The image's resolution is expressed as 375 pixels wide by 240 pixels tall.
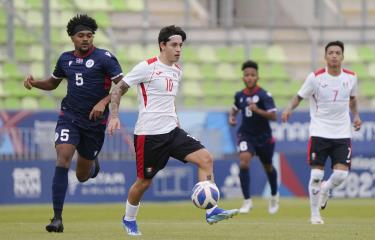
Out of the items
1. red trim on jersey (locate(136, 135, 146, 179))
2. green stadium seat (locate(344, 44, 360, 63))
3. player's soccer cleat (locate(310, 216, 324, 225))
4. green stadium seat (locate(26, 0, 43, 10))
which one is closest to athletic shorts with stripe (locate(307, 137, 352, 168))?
player's soccer cleat (locate(310, 216, 324, 225))

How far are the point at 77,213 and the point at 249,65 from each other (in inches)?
159

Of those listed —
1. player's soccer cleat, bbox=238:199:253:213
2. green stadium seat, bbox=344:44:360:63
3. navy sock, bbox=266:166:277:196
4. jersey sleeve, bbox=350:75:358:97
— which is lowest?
player's soccer cleat, bbox=238:199:253:213

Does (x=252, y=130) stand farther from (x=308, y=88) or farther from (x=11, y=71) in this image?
(x=11, y=71)

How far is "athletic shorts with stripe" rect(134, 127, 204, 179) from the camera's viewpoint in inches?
500

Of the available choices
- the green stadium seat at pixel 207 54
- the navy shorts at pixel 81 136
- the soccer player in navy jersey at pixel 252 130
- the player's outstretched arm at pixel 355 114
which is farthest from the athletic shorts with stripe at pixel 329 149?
the green stadium seat at pixel 207 54

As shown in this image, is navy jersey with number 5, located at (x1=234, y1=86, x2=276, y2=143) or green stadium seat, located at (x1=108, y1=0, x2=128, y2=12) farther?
green stadium seat, located at (x1=108, y1=0, x2=128, y2=12)

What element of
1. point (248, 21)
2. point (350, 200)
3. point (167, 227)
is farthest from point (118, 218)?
point (248, 21)

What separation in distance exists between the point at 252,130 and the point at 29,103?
851 cm

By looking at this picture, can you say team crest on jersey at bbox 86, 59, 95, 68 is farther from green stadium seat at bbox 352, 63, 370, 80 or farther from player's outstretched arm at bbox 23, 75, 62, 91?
green stadium seat at bbox 352, 63, 370, 80

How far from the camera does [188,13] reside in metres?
31.0

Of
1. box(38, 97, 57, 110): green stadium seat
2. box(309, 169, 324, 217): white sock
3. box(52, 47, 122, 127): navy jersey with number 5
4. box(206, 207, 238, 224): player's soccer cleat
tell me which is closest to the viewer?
box(206, 207, 238, 224): player's soccer cleat

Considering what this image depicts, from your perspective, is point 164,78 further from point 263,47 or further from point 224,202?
point 263,47

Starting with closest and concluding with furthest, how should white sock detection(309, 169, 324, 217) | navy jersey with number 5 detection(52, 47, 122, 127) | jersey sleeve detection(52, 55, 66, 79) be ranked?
navy jersey with number 5 detection(52, 47, 122, 127) → jersey sleeve detection(52, 55, 66, 79) → white sock detection(309, 169, 324, 217)

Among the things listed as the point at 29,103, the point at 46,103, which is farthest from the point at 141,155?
the point at 29,103
